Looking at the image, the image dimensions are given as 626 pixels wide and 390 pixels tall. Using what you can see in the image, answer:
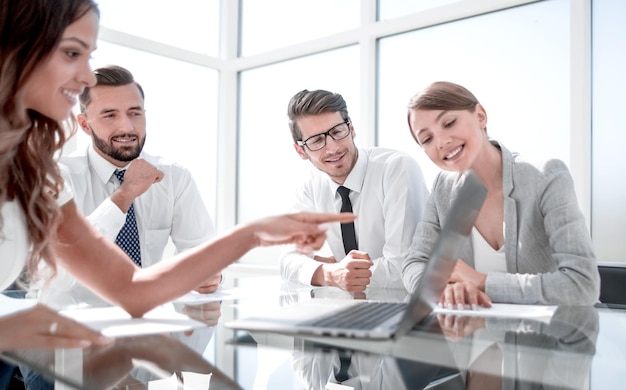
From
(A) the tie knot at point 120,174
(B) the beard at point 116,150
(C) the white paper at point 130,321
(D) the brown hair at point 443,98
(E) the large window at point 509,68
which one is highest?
(E) the large window at point 509,68

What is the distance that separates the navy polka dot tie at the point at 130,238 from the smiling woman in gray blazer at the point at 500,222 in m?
1.19

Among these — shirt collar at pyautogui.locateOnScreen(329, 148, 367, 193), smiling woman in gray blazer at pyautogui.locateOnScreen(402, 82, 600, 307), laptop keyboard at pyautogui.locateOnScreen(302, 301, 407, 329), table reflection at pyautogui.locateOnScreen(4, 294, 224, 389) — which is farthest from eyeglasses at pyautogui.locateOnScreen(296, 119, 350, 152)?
table reflection at pyautogui.locateOnScreen(4, 294, 224, 389)

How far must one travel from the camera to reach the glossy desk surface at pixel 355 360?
746 mm

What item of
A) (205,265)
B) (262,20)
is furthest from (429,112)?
(262,20)

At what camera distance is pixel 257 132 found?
16.2 ft

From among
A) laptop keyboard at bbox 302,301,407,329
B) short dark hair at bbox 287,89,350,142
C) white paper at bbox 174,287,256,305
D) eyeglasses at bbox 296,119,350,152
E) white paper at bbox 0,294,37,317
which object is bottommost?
white paper at bbox 0,294,37,317

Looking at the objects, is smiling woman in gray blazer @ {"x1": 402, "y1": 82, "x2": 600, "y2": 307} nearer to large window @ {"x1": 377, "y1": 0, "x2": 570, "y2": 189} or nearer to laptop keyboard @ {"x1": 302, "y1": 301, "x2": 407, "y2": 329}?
laptop keyboard @ {"x1": 302, "y1": 301, "x2": 407, "y2": 329}

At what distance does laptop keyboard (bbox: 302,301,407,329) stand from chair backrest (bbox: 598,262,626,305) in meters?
1.23

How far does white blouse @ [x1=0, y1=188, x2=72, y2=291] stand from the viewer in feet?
4.01

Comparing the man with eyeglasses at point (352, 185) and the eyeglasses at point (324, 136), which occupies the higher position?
the eyeglasses at point (324, 136)

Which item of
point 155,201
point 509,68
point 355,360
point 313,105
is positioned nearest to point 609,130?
point 509,68

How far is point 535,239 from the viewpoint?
169 centimetres

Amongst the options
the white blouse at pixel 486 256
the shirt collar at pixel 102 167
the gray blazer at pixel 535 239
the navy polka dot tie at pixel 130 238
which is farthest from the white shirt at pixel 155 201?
the white blouse at pixel 486 256

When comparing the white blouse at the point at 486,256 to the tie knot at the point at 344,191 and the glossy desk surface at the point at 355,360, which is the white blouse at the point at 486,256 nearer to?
the glossy desk surface at the point at 355,360
